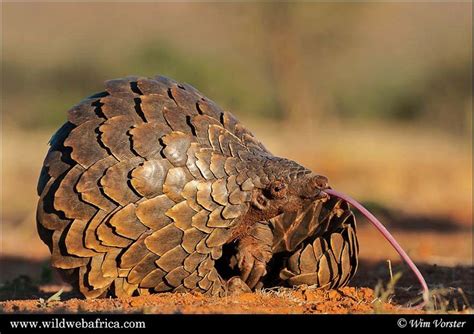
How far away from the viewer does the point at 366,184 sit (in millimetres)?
17000

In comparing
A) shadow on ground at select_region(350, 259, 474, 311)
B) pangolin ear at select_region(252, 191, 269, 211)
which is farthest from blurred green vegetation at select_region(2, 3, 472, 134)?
pangolin ear at select_region(252, 191, 269, 211)

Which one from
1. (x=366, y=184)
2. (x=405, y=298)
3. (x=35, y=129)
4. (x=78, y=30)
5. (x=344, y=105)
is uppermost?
(x=78, y=30)

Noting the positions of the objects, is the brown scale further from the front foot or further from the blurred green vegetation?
the blurred green vegetation

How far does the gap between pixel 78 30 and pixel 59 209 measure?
6957 centimetres

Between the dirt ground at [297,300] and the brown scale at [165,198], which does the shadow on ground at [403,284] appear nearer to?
the dirt ground at [297,300]

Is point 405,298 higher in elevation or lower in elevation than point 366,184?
lower

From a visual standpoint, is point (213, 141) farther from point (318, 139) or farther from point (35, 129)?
point (35, 129)

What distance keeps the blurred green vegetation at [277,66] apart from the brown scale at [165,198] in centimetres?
1744

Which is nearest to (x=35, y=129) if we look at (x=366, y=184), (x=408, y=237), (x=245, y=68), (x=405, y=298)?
(x=245, y=68)

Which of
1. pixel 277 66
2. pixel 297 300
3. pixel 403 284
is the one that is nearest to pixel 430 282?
pixel 403 284

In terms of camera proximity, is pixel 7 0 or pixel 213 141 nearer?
pixel 213 141

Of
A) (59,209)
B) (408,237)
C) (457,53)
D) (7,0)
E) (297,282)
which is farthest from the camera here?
(7,0)

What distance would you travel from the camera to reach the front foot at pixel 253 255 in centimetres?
557

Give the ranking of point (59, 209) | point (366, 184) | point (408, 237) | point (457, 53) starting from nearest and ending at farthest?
point (59, 209) → point (408, 237) → point (366, 184) → point (457, 53)
